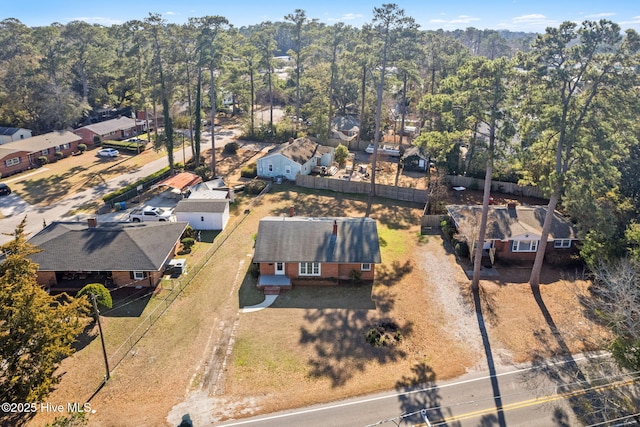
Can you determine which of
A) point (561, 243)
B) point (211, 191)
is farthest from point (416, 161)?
point (211, 191)

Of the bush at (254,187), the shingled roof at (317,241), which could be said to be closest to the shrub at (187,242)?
the shingled roof at (317,241)

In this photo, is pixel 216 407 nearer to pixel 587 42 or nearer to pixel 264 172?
pixel 587 42

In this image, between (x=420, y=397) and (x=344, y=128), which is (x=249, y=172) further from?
(x=420, y=397)

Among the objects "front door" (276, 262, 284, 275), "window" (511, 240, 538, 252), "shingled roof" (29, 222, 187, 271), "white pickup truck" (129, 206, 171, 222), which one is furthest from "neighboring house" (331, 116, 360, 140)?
"shingled roof" (29, 222, 187, 271)

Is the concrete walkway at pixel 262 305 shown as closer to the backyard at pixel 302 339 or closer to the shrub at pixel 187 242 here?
the backyard at pixel 302 339

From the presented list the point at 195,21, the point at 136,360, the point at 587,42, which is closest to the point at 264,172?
the point at 195,21

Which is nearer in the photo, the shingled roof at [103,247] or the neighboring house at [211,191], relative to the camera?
the shingled roof at [103,247]

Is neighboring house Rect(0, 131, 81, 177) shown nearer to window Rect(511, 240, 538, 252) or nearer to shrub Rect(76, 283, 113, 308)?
shrub Rect(76, 283, 113, 308)
